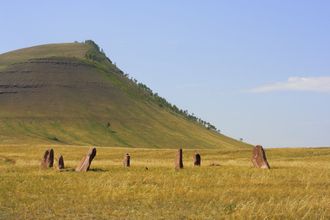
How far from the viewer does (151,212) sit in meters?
18.5

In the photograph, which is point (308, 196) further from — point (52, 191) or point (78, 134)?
point (78, 134)

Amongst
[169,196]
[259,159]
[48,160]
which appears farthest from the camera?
[48,160]

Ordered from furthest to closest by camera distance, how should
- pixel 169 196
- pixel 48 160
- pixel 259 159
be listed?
pixel 48 160 < pixel 259 159 < pixel 169 196

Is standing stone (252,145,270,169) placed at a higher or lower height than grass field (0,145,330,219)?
higher

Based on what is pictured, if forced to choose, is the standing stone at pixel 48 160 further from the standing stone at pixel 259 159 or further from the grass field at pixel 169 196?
the standing stone at pixel 259 159

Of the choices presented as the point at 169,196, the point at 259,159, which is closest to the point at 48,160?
the point at 259,159

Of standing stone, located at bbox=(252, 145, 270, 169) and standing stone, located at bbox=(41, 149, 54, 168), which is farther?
standing stone, located at bbox=(41, 149, 54, 168)

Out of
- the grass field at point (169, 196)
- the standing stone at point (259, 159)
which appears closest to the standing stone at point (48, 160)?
the grass field at point (169, 196)

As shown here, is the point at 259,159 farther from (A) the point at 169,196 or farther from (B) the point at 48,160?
(A) the point at 169,196

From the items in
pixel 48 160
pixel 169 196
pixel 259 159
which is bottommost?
pixel 169 196

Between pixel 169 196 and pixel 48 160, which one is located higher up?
pixel 48 160

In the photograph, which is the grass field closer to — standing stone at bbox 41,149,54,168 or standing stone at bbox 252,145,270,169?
standing stone at bbox 252,145,270,169

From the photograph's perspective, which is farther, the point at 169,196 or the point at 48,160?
the point at 48,160

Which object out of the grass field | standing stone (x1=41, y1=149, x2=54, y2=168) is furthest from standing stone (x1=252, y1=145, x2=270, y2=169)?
standing stone (x1=41, y1=149, x2=54, y2=168)
